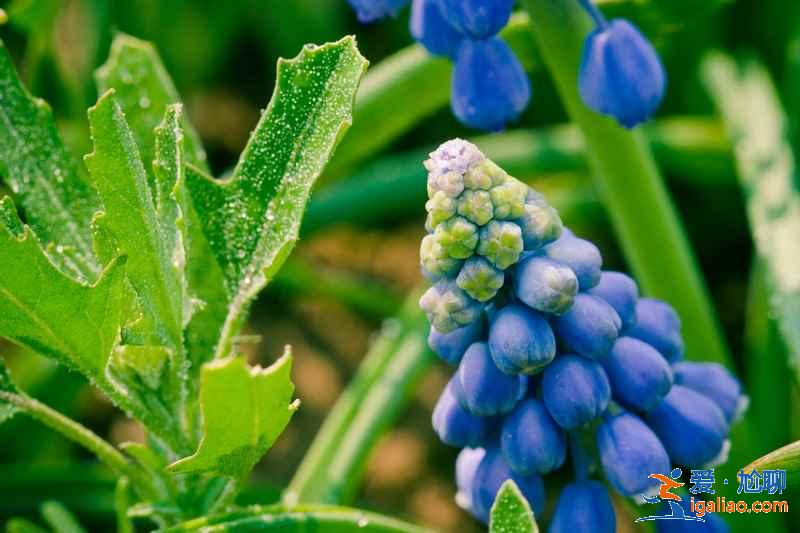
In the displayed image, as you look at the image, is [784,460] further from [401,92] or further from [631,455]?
[401,92]

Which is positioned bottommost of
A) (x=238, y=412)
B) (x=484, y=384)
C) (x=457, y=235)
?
(x=238, y=412)

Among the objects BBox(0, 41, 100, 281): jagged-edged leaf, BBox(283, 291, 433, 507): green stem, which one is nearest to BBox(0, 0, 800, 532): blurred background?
BBox(283, 291, 433, 507): green stem

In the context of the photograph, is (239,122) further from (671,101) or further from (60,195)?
(60,195)

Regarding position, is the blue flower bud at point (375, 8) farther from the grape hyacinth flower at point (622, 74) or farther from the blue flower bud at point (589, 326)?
the blue flower bud at point (589, 326)

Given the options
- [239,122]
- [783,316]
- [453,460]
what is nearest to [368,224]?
[239,122]

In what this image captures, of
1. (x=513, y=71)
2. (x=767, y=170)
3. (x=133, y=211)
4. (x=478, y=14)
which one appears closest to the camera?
(x=133, y=211)

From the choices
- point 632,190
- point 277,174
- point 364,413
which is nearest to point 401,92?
point 632,190

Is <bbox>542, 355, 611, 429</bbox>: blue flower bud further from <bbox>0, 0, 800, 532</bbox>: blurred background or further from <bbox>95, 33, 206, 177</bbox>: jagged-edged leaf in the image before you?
<bbox>0, 0, 800, 532</bbox>: blurred background
